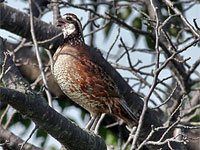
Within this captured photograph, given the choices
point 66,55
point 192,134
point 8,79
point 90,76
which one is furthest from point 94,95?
point 192,134

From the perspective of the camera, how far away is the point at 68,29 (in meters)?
5.52

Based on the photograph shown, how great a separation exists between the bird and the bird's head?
0.40 feet

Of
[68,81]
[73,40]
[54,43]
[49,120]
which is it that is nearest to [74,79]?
[68,81]

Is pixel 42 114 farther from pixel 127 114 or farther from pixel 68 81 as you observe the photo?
pixel 127 114

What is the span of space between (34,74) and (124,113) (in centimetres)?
255

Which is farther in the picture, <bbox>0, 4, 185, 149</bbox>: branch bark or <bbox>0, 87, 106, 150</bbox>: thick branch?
<bbox>0, 4, 185, 149</bbox>: branch bark

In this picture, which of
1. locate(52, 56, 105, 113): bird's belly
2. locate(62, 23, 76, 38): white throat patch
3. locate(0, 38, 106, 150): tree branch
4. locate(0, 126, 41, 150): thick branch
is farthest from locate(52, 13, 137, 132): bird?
locate(0, 38, 106, 150): tree branch

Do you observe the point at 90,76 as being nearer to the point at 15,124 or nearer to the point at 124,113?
the point at 124,113

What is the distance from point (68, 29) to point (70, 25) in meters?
0.05

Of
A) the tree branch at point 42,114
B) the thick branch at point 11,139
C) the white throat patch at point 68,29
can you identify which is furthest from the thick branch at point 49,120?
the white throat patch at point 68,29

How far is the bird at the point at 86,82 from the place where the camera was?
484 centimetres

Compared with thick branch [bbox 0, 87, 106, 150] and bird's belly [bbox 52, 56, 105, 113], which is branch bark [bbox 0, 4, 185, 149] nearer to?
bird's belly [bbox 52, 56, 105, 113]

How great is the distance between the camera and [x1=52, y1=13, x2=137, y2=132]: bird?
484 cm

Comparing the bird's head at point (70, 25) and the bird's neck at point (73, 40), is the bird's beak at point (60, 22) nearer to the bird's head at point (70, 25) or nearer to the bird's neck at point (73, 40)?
the bird's head at point (70, 25)
